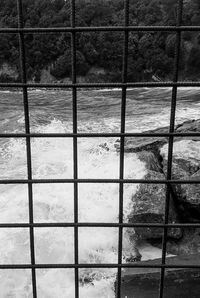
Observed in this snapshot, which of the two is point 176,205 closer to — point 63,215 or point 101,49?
point 63,215

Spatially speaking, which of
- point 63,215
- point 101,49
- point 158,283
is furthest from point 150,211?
point 101,49

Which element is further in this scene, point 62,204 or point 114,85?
point 62,204

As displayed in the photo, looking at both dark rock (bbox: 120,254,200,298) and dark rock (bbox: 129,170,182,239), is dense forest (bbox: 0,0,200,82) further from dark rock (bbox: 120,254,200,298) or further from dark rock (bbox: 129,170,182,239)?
dark rock (bbox: 120,254,200,298)

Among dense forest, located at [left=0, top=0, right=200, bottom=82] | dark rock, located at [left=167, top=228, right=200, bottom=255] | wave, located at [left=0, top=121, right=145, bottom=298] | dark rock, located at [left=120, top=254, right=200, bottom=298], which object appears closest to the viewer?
dark rock, located at [left=120, top=254, right=200, bottom=298]

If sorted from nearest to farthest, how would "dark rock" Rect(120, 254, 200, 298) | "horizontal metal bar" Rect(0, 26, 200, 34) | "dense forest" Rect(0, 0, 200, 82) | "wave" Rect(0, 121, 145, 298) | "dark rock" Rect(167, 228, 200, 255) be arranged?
1. "horizontal metal bar" Rect(0, 26, 200, 34)
2. "dark rock" Rect(120, 254, 200, 298)
3. "wave" Rect(0, 121, 145, 298)
4. "dark rock" Rect(167, 228, 200, 255)
5. "dense forest" Rect(0, 0, 200, 82)

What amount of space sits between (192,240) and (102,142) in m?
5.47

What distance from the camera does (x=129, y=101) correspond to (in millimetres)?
17422

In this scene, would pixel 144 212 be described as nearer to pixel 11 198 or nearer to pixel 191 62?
pixel 11 198

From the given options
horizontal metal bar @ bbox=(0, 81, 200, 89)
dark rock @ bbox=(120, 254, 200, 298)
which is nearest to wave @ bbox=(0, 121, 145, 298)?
dark rock @ bbox=(120, 254, 200, 298)

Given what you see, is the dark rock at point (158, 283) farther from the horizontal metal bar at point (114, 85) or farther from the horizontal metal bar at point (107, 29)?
the horizontal metal bar at point (107, 29)

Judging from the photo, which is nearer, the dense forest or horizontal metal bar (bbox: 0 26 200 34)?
horizontal metal bar (bbox: 0 26 200 34)

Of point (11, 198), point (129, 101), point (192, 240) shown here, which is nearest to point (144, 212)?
point (192, 240)

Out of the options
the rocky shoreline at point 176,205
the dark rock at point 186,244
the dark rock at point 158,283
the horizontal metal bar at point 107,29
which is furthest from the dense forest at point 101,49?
the horizontal metal bar at point 107,29

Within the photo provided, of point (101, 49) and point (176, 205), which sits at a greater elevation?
point (101, 49)
